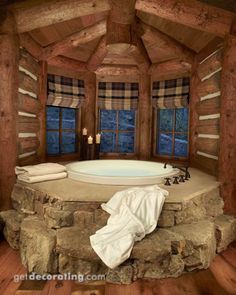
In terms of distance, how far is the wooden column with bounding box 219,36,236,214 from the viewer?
8.32 feet

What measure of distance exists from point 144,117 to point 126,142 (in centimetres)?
64

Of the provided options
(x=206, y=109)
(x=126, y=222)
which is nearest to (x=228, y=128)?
(x=206, y=109)

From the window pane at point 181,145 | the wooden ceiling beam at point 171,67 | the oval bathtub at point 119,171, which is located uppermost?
the wooden ceiling beam at point 171,67

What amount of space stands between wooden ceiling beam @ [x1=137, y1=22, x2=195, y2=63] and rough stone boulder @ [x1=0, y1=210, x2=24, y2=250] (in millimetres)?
2722

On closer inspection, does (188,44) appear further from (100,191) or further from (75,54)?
(100,191)

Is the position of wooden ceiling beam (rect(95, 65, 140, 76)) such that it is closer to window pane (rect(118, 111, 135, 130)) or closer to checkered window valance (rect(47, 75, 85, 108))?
checkered window valance (rect(47, 75, 85, 108))

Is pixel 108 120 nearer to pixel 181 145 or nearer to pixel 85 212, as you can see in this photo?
pixel 181 145

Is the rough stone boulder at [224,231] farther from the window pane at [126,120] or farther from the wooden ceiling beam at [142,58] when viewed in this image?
the wooden ceiling beam at [142,58]

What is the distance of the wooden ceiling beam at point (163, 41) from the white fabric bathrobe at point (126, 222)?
2.27 m

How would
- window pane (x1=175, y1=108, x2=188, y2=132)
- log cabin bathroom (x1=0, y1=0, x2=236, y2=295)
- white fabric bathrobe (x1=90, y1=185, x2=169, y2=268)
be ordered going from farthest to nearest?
window pane (x1=175, y1=108, x2=188, y2=132) < log cabin bathroom (x1=0, y1=0, x2=236, y2=295) < white fabric bathrobe (x1=90, y1=185, x2=169, y2=268)

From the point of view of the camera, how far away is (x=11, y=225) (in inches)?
88.7

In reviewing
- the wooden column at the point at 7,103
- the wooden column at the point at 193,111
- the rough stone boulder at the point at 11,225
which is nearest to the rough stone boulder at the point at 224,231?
the wooden column at the point at 193,111

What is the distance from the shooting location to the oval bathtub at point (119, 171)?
244cm

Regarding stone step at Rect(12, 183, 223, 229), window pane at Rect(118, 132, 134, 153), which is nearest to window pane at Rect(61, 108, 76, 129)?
window pane at Rect(118, 132, 134, 153)
